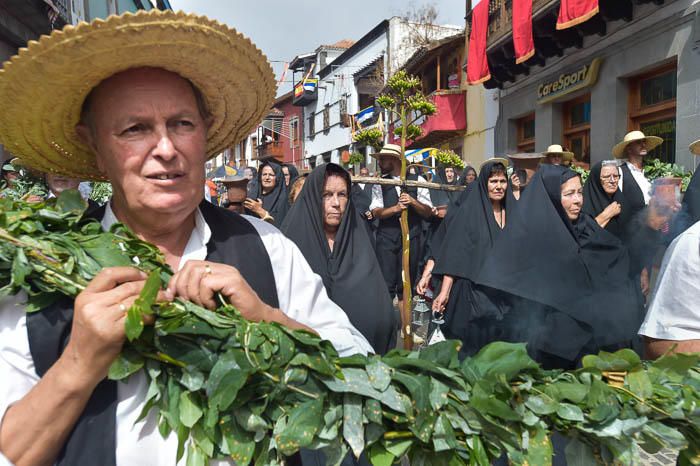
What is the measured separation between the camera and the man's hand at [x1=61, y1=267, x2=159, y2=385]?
40.9 inches

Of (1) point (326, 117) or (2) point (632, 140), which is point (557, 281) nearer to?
(2) point (632, 140)

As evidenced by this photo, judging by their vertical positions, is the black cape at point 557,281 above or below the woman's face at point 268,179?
below

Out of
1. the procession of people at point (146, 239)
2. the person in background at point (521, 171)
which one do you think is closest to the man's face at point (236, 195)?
the person in background at point (521, 171)

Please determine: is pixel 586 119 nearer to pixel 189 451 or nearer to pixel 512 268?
pixel 512 268

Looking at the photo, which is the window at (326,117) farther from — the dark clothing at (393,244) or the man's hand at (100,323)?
the man's hand at (100,323)

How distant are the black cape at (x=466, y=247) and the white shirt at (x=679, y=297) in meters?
2.19

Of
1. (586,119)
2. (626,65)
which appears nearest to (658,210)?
(626,65)

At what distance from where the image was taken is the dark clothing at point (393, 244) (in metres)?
6.45

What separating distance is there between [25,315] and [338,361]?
706 mm

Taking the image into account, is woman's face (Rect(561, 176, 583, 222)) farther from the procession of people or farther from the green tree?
the green tree

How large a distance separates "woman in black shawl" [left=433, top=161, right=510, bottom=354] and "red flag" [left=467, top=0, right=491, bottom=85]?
10663mm

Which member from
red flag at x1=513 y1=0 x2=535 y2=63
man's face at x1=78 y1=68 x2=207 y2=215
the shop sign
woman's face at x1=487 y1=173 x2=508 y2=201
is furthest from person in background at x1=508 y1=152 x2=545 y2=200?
red flag at x1=513 y1=0 x2=535 y2=63

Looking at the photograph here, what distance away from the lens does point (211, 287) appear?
1.16 metres

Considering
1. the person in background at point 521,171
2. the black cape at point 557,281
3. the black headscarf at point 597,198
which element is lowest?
the black cape at point 557,281
